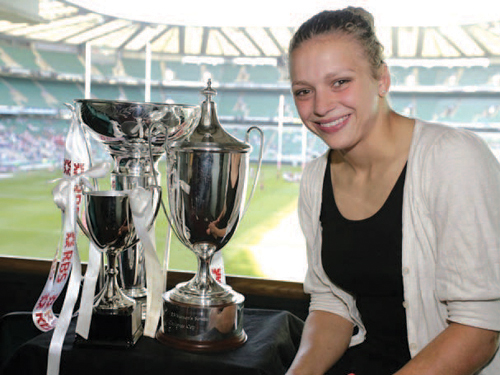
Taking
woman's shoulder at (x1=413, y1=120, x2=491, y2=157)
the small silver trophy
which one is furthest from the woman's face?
the small silver trophy

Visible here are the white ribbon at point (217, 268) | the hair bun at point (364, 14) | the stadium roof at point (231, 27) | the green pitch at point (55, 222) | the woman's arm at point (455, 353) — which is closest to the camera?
the woman's arm at point (455, 353)

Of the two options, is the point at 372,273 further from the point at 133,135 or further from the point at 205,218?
the point at 133,135

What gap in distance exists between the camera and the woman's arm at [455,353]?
2.82ft

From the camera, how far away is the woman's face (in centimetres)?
92

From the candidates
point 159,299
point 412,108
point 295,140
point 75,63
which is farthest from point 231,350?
point 75,63

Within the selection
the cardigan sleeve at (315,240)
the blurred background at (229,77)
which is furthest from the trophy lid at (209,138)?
the blurred background at (229,77)

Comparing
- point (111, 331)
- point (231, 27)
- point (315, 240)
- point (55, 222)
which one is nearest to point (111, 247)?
point (111, 331)

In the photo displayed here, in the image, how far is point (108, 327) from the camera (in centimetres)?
92

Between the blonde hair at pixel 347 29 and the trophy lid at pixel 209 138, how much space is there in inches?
7.0

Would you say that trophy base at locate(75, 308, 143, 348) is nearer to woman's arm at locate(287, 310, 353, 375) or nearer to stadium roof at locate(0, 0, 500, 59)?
woman's arm at locate(287, 310, 353, 375)

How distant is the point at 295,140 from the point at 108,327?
55.5ft

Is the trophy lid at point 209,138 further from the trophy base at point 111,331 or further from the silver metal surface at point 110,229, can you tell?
the trophy base at point 111,331

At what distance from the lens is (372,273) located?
1016 millimetres

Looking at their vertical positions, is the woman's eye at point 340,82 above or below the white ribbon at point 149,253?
above
